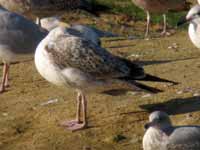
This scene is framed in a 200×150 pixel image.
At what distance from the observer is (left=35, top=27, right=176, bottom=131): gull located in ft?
27.7

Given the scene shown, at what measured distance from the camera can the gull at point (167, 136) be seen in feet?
23.2

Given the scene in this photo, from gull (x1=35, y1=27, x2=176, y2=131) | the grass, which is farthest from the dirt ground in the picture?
the grass

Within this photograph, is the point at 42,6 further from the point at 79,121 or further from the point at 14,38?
the point at 79,121

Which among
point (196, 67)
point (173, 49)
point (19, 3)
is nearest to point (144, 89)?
point (196, 67)

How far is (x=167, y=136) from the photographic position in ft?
23.6

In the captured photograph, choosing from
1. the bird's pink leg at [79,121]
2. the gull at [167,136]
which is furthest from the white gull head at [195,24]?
the gull at [167,136]

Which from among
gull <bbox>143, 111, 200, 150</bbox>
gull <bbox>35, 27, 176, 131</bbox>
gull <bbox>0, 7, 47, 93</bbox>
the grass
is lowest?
gull <bbox>143, 111, 200, 150</bbox>

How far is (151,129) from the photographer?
7.28 metres

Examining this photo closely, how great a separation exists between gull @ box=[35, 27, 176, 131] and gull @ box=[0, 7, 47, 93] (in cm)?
183

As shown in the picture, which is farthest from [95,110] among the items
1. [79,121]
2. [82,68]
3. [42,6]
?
[42,6]

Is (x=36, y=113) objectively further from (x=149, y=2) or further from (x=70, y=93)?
(x=149, y=2)

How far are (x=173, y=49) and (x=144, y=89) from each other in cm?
418

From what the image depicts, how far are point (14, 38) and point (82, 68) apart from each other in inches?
88.7

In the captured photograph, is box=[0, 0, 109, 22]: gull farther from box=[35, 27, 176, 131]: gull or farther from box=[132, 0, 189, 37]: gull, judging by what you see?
box=[35, 27, 176, 131]: gull
